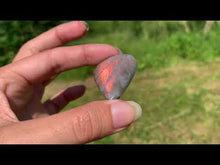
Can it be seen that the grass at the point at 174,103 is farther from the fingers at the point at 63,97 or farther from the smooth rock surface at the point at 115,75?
the smooth rock surface at the point at 115,75

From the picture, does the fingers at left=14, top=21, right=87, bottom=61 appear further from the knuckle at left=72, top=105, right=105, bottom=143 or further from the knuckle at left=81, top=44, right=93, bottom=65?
the knuckle at left=72, top=105, right=105, bottom=143

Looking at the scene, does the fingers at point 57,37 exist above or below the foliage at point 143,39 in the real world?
above

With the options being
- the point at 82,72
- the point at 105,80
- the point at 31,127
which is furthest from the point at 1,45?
the point at 31,127

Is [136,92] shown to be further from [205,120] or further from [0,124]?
[0,124]

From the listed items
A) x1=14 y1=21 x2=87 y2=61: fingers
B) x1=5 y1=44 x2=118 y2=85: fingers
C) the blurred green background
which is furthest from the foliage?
x1=5 y1=44 x2=118 y2=85: fingers

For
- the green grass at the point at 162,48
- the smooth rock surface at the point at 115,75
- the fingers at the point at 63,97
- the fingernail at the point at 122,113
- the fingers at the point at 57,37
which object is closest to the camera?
the fingernail at the point at 122,113

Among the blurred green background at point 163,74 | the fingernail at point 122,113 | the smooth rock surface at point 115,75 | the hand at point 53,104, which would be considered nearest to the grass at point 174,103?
the blurred green background at point 163,74

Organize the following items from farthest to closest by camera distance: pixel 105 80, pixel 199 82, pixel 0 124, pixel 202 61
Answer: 1. pixel 202 61
2. pixel 199 82
3. pixel 105 80
4. pixel 0 124
